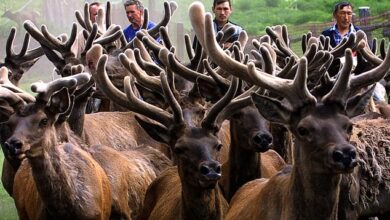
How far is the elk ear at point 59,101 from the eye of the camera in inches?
318

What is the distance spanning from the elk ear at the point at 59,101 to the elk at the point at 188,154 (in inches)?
15.6

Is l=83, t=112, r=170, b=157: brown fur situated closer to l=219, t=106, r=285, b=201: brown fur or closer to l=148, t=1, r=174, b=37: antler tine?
l=148, t=1, r=174, b=37: antler tine

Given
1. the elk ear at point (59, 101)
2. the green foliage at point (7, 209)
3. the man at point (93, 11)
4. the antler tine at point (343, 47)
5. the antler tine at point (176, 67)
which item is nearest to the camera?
the elk ear at point (59, 101)

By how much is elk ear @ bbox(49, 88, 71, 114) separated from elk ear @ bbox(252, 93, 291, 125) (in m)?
1.99

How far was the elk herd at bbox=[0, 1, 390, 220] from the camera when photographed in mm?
6523

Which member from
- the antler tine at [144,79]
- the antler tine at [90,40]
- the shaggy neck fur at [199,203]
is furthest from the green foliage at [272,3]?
the shaggy neck fur at [199,203]

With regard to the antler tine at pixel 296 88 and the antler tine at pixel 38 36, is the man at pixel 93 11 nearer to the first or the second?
the antler tine at pixel 38 36

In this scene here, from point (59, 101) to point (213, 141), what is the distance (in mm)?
1480

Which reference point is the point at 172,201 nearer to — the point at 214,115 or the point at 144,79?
the point at 214,115

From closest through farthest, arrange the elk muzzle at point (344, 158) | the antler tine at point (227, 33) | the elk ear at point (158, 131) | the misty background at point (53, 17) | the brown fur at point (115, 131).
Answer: the elk muzzle at point (344, 158)
the elk ear at point (158, 131)
the antler tine at point (227, 33)
the brown fur at point (115, 131)
the misty background at point (53, 17)

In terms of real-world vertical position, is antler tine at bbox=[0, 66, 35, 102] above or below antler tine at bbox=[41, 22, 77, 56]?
above

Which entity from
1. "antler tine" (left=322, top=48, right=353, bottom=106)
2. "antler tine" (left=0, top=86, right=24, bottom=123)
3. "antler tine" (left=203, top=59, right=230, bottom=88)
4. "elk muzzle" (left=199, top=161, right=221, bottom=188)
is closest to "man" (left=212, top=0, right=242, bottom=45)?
"antler tine" (left=203, top=59, right=230, bottom=88)

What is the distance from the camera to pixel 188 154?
7398mm

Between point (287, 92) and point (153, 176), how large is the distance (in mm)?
3265
